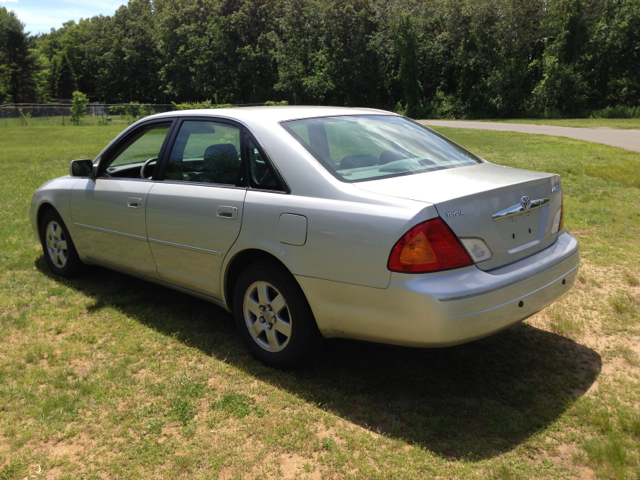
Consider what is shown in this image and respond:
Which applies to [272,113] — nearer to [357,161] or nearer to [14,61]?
[357,161]

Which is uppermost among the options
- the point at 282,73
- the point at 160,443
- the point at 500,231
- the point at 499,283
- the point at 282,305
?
the point at 282,73

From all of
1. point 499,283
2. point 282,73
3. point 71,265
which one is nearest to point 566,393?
point 499,283

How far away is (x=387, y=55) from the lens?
4900 cm

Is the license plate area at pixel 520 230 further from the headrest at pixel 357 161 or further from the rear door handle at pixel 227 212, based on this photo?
the rear door handle at pixel 227 212

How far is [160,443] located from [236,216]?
1.43 meters

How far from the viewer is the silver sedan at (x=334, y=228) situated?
291 centimetres

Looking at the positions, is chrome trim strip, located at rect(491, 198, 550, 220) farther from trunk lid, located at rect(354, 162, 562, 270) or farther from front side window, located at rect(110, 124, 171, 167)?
front side window, located at rect(110, 124, 171, 167)

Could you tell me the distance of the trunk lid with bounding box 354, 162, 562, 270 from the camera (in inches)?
117

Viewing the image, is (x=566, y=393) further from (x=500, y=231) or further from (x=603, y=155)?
(x=603, y=155)

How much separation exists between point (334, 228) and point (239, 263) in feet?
3.05

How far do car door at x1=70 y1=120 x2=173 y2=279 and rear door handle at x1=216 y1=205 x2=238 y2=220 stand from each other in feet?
3.00

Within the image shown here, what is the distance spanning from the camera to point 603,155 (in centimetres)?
1415

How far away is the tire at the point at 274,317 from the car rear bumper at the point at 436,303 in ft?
0.39

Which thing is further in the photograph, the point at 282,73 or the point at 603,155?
the point at 282,73
